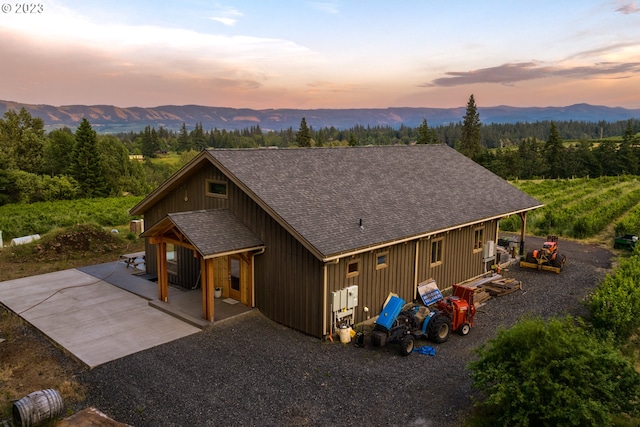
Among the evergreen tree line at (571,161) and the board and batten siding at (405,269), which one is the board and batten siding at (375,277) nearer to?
the board and batten siding at (405,269)

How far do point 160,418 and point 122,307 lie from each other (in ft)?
22.0

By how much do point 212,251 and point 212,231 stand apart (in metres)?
1.06

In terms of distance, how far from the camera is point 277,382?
31.6ft

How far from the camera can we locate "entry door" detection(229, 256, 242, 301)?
1426 centimetres

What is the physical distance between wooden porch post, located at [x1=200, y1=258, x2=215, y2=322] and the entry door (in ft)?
5.37

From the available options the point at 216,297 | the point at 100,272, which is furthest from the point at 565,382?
the point at 100,272

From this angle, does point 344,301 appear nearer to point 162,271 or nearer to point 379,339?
point 379,339

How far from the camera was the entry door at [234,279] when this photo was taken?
14.3m

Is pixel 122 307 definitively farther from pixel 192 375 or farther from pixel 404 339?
pixel 404 339

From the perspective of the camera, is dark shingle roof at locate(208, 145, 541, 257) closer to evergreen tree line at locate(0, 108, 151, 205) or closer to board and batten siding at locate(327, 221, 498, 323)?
board and batten siding at locate(327, 221, 498, 323)

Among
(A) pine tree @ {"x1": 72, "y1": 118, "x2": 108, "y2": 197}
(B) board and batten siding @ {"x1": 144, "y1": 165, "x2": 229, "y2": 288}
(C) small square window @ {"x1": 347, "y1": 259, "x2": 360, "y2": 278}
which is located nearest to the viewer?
(C) small square window @ {"x1": 347, "y1": 259, "x2": 360, "y2": 278}

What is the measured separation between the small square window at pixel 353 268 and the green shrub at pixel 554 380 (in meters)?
4.72

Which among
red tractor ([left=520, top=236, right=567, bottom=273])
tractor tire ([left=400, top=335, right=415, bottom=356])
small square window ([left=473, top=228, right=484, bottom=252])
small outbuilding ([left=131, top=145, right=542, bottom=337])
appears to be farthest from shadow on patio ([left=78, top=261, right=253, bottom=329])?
red tractor ([left=520, top=236, right=567, bottom=273])

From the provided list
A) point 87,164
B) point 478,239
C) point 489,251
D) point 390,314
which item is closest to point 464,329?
point 390,314
